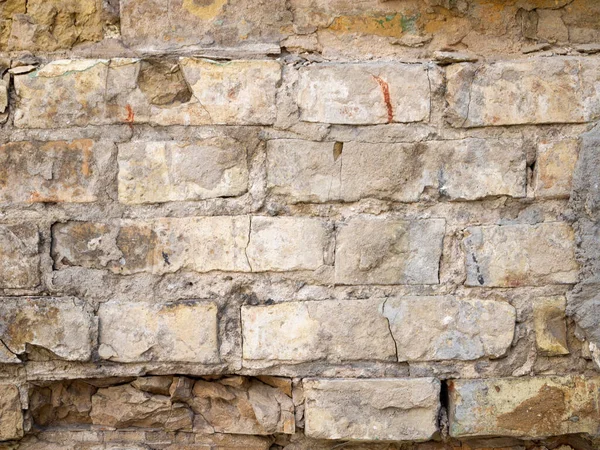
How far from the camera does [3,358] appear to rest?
7.27 ft

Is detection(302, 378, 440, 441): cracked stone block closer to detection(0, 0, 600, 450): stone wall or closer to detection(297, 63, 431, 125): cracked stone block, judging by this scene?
detection(0, 0, 600, 450): stone wall

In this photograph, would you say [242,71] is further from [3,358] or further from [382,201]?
[3,358]

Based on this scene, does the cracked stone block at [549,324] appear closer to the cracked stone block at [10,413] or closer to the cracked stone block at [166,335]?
the cracked stone block at [166,335]

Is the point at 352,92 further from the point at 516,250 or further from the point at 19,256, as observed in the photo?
the point at 19,256

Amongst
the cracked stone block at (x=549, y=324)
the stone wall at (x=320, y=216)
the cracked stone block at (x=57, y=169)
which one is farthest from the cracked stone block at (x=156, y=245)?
the cracked stone block at (x=549, y=324)

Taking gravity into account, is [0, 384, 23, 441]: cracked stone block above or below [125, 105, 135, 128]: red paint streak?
below

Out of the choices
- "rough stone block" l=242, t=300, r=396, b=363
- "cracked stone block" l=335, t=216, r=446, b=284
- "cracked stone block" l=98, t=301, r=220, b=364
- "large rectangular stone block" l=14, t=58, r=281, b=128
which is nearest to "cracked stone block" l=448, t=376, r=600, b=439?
Result: "rough stone block" l=242, t=300, r=396, b=363

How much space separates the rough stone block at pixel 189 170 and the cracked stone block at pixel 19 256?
15.3 inches

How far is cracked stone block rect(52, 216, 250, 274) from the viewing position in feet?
7.23

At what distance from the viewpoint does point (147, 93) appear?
2.23 m

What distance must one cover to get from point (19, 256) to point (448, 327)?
4.72 ft

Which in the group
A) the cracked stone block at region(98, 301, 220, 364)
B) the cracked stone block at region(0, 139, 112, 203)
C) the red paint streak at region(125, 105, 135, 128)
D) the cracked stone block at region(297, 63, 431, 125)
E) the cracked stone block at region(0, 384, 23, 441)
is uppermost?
the cracked stone block at region(297, 63, 431, 125)

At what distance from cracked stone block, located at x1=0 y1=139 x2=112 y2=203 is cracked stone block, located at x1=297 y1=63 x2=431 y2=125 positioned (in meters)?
0.69

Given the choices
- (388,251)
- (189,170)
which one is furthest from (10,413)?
(388,251)
